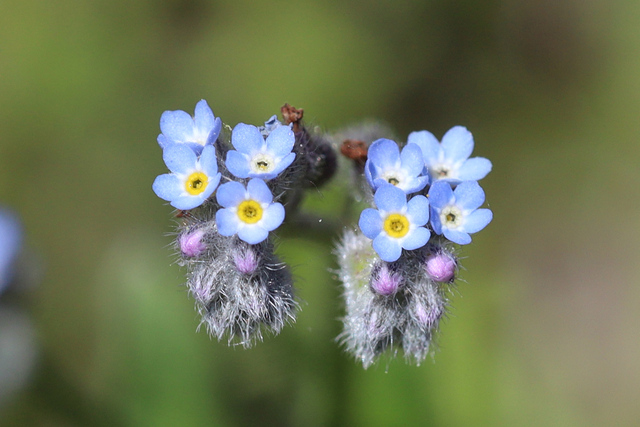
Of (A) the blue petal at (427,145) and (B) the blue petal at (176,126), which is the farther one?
(A) the blue petal at (427,145)

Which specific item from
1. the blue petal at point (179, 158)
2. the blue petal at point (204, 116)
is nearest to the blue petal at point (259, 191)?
the blue petal at point (179, 158)

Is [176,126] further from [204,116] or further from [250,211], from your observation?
[250,211]

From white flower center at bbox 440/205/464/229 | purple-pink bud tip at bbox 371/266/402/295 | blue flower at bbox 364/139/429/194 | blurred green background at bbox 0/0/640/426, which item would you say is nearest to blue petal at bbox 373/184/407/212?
blue flower at bbox 364/139/429/194

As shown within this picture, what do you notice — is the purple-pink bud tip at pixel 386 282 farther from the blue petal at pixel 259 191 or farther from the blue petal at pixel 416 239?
the blue petal at pixel 259 191

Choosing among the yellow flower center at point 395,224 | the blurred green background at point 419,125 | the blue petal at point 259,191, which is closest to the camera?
the blue petal at point 259,191

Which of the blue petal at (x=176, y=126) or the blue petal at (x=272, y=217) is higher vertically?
the blue petal at (x=176, y=126)

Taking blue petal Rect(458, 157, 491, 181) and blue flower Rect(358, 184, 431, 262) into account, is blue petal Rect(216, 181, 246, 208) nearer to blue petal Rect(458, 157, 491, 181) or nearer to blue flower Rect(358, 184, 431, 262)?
blue flower Rect(358, 184, 431, 262)
